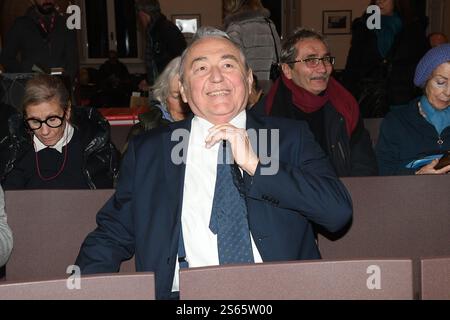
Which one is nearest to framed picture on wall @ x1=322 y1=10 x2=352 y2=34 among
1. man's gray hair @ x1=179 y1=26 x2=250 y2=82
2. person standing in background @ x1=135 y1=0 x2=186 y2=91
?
person standing in background @ x1=135 y1=0 x2=186 y2=91

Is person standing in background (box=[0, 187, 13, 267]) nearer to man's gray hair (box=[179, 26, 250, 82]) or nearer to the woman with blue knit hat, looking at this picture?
man's gray hair (box=[179, 26, 250, 82])

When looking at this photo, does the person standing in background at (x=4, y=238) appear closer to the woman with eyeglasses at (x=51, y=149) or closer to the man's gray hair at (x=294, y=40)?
the woman with eyeglasses at (x=51, y=149)

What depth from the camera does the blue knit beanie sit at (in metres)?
3.05

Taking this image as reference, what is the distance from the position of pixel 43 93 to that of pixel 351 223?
164 cm

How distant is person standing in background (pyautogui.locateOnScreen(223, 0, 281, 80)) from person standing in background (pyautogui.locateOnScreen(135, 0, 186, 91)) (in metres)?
0.64

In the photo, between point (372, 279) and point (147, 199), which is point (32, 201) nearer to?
point (147, 199)

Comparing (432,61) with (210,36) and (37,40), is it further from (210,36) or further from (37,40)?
(37,40)

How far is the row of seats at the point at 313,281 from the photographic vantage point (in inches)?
56.8

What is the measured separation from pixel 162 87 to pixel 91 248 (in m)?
1.52

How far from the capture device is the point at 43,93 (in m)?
3.02

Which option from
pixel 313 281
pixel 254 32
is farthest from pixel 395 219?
pixel 254 32

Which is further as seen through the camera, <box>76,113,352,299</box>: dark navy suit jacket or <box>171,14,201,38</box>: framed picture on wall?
<box>171,14,201,38</box>: framed picture on wall
